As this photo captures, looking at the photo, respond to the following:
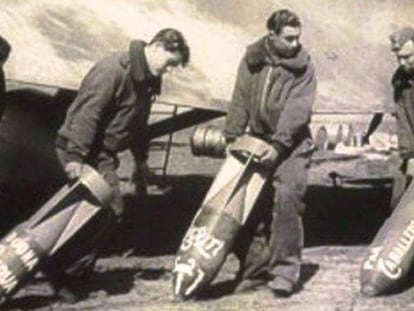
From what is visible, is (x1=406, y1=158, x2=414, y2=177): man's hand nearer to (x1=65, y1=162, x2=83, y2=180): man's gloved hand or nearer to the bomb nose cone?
the bomb nose cone

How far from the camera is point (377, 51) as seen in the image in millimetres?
11273

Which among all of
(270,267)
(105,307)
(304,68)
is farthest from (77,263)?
(304,68)

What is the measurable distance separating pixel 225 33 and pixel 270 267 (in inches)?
98.0

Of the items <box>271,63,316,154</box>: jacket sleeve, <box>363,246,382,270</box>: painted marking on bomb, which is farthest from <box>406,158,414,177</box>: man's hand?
<box>271,63,316,154</box>: jacket sleeve

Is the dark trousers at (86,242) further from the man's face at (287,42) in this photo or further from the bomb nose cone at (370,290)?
the bomb nose cone at (370,290)

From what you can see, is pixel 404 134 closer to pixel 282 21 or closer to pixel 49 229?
pixel 282 21

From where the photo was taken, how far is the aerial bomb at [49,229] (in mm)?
8609

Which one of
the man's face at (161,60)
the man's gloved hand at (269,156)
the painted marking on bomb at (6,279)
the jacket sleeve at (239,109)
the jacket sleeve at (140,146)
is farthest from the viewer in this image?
the jacket sleeve at (140,146)

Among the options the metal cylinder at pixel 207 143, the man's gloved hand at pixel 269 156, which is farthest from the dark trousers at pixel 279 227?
the metal cylinder at pixel 207 143

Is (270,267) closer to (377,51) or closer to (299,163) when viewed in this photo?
(299,163)

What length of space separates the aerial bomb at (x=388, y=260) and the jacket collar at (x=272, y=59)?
1.33 metres

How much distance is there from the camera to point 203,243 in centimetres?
896

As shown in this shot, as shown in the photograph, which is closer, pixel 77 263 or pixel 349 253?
pixel 77 263

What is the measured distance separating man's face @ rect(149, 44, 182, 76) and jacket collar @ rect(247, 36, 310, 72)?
0.59m
